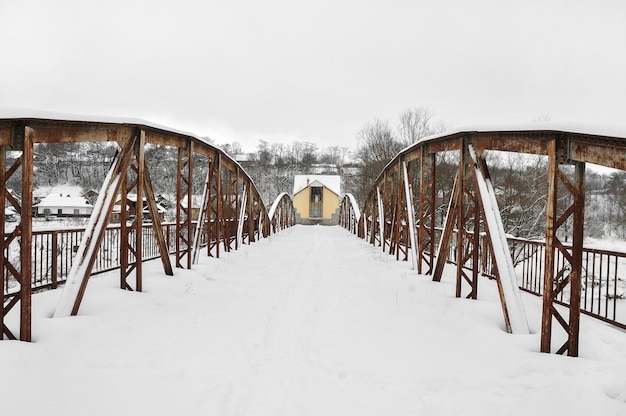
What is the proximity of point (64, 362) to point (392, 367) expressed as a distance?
3634 mm

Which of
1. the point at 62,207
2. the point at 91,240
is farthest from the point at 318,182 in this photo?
the point at 91,240

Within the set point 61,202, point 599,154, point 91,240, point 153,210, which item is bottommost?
point 61,202

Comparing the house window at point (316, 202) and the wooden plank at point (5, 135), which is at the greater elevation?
the wooden plank at point (5, 135)

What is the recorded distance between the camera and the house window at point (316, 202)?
52938mm

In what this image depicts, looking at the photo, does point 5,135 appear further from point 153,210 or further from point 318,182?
point 318,182

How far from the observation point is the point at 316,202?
52938 mm

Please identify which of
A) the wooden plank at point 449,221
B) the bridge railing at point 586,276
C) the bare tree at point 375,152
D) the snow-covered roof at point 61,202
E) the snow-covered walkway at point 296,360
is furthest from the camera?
the snow-covered roof at point 61,202

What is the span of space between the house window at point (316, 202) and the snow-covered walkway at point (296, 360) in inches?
1798

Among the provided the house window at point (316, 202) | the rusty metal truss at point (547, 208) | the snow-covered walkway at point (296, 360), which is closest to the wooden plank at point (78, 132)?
the snow-covered walkway at point (296, 360)

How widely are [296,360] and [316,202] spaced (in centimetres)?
4871

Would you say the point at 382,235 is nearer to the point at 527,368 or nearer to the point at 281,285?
the point at 281,285

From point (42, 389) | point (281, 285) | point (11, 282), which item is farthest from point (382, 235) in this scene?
point (11, 282)

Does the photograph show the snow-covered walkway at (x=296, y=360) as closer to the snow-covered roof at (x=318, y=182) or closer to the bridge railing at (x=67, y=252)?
the bridge railing at (x=67, y=252)

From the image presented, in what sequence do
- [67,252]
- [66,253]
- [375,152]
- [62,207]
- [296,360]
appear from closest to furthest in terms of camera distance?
[296,360] < [66,253] < [67,252] < [375,152] < [62,207]
